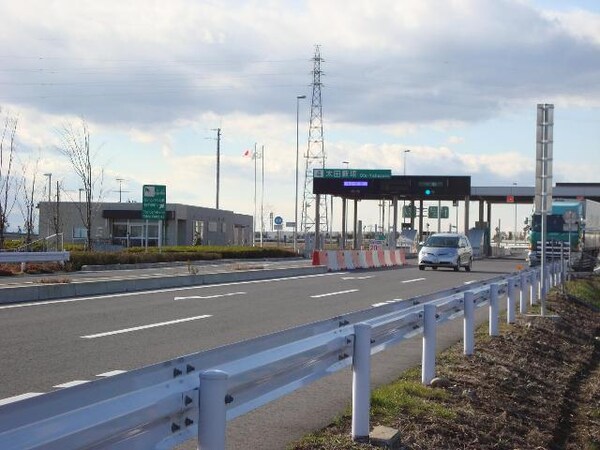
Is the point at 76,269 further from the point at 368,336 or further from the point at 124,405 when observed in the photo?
the point at 124,405

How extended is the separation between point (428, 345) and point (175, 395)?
197 inches

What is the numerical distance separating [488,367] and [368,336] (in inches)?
163

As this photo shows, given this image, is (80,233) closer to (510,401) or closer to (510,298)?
(510,298)

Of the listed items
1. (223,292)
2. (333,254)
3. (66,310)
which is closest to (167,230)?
(333,254)

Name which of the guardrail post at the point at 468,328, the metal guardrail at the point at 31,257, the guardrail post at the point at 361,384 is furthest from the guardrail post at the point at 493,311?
the metal guardrail at the point at 31,257

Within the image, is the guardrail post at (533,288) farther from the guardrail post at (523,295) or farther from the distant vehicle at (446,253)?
the distant vehicle at (446,253)

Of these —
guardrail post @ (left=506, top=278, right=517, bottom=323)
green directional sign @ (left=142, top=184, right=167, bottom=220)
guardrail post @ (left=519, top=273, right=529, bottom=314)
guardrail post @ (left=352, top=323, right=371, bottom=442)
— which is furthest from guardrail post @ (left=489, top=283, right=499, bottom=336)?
green directional sign @ (left=142, top=184, right=167, bottom=220)

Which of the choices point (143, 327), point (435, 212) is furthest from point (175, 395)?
point (435, 212)

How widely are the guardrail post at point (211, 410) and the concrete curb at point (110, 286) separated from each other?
1446 cm

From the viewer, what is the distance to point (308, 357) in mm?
5895

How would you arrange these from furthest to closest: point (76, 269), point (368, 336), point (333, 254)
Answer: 1. point (333, 254)
2. point (76, 269)
3. point (368, 336)

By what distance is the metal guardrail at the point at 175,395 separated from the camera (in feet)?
10.5

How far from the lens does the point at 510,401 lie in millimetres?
8875

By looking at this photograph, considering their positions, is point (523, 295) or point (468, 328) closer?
point (468, 328)
